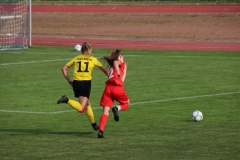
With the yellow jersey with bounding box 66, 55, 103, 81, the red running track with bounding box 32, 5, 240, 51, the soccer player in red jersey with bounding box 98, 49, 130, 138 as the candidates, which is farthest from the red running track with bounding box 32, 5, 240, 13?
the soccer player in red jersey with bounding box 98, 49, 130, 138

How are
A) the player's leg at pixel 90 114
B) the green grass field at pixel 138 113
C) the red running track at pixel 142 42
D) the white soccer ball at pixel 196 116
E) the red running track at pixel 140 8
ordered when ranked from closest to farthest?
the green grass field at pixel 138 113
the player's leg at pixel 90 114
the white soccer ball at pixel 196 116
the red running track at pixel 142 42
the red running track at pixel 140 8

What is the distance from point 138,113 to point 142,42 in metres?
21.6

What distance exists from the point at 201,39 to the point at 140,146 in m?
27.6

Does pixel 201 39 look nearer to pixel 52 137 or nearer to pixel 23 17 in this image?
pixel 23 17

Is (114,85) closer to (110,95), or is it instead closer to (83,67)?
(110,95)

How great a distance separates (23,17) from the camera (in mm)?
38781

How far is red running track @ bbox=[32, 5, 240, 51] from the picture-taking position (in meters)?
37.1

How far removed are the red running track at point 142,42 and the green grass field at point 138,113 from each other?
15.9 ft

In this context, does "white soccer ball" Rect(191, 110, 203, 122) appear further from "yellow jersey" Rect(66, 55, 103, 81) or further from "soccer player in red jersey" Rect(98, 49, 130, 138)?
"yellow jersey" Rect(66, 55, 103, 81)

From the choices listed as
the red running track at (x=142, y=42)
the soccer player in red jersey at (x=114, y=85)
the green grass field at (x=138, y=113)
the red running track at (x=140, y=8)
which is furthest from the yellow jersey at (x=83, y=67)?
the red running track at (x=140, y=8)

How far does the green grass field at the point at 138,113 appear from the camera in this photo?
536 inches

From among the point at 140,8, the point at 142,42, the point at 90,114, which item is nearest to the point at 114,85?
the point at 90,114

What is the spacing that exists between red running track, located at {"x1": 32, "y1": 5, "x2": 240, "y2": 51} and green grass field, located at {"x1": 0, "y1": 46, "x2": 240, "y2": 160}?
4832mm

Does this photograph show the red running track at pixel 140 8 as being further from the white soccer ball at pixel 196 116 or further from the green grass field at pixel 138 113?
the white soccer ball at pixel 196 116
